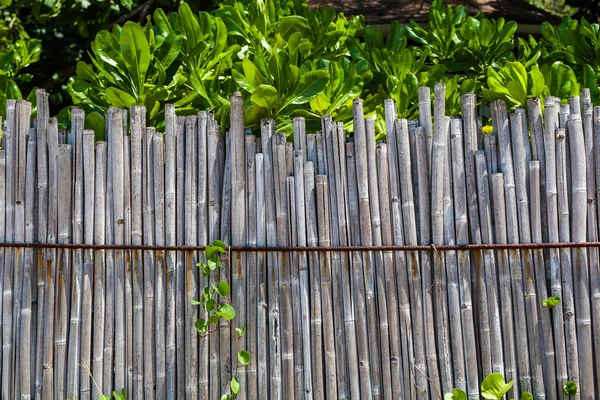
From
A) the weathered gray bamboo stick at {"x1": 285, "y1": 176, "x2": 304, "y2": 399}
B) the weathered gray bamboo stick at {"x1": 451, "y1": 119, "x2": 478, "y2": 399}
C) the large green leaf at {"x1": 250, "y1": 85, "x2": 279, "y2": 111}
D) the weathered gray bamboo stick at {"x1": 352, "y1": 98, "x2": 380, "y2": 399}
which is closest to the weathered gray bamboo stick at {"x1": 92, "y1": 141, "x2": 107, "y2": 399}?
the large green leaf at {"x1": 250, "y1": 85, "x2": 279, "y2": 111}

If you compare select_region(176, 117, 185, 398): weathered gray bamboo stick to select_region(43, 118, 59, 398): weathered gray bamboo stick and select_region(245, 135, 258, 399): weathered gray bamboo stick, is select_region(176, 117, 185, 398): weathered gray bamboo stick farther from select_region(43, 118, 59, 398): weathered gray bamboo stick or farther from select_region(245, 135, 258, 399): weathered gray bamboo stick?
select_region(43, 118, 59, 398): weathered gray bamboo stick

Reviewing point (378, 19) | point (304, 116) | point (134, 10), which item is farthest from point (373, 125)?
point (134, 10)

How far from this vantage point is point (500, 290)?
2.91m

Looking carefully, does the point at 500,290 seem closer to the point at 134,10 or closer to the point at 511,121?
the point at 511,121

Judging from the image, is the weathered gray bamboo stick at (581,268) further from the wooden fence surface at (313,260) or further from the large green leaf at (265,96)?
the large green leaf at (265,96)

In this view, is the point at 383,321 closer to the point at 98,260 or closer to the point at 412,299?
the point at 412,299

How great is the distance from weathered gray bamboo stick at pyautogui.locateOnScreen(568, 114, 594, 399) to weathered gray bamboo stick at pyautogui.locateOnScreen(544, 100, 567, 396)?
0.08 m

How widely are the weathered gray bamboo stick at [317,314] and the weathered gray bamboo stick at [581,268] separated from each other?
3.39 feet

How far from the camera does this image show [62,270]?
2.94 metres

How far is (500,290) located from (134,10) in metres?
5.48

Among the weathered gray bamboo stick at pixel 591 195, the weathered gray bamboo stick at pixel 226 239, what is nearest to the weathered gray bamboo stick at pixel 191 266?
the weathered gray bamboo stick at pixel 226 239

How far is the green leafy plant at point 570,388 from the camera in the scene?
9.37 ft

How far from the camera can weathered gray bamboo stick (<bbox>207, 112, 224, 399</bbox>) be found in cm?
292

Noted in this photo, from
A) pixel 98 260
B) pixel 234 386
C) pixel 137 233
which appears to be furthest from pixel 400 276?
pixel 98 260
